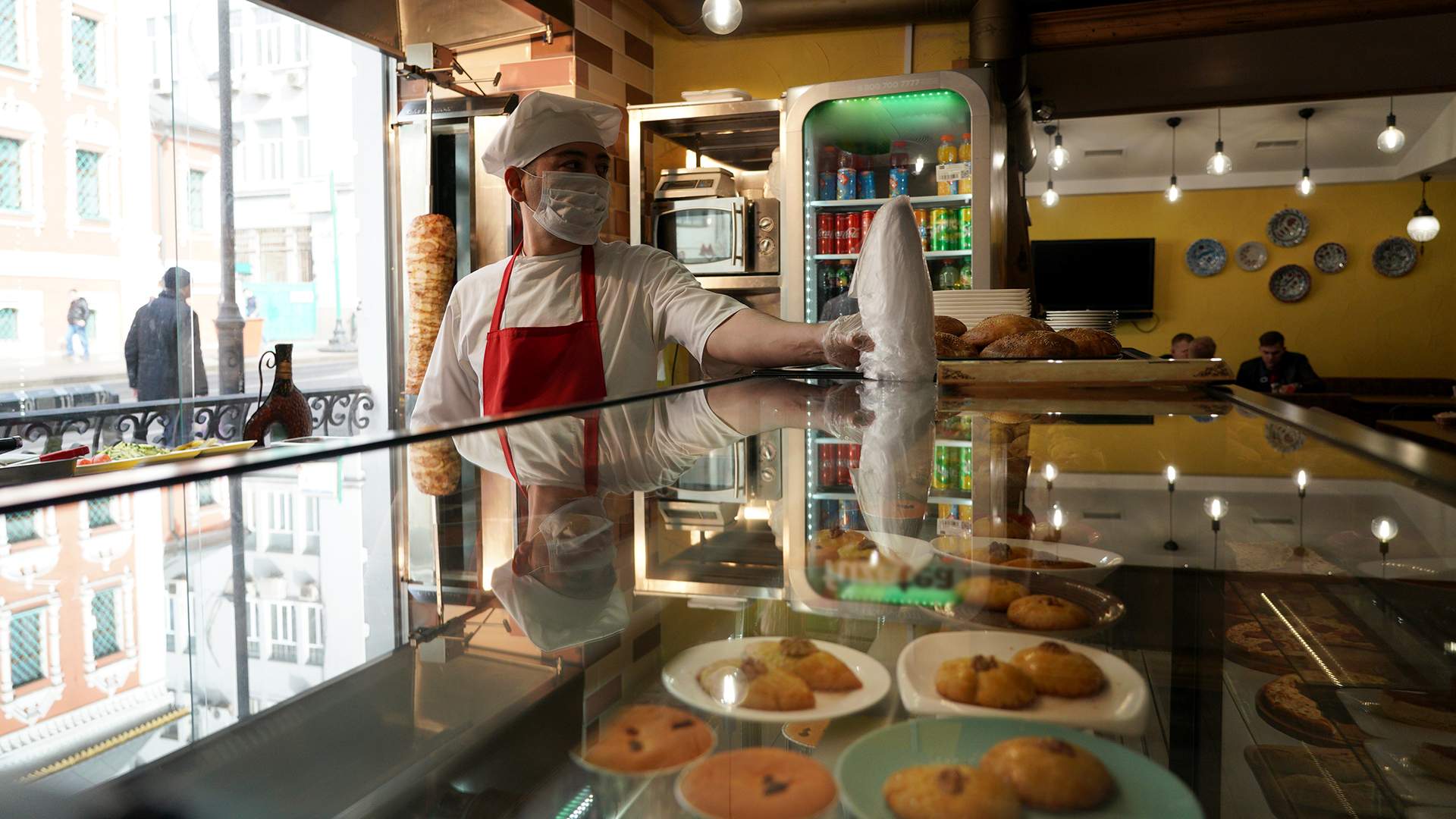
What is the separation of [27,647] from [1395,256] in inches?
408

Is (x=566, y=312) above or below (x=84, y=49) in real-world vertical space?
below

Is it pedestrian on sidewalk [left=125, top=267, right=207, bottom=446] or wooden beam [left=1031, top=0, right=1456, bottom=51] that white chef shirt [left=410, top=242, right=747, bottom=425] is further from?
wooden beam [left=1031, top=0, right=1456, bottom=51]

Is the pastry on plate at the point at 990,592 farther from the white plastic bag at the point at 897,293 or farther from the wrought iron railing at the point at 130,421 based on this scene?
the wrought iron railing at the point at 130,421

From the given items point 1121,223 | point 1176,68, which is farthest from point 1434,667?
point 1121,223

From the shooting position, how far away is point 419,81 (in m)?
3.87

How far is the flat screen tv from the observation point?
9016 millimetres

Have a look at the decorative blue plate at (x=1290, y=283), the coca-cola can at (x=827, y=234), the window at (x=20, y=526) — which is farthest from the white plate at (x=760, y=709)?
the decorative blue plate at (x=1290, y=283)

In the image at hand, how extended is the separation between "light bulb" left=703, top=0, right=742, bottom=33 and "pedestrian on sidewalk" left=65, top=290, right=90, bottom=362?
7.41 feet

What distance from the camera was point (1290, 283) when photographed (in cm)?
871

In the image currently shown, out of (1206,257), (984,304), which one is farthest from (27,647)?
(1206,257)

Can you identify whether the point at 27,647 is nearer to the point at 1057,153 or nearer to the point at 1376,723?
the point at 1376,723

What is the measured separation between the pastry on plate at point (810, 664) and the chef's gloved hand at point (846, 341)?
1.07 metres

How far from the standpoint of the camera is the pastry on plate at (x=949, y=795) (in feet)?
0.79

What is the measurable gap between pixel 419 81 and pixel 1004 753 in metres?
4.12
